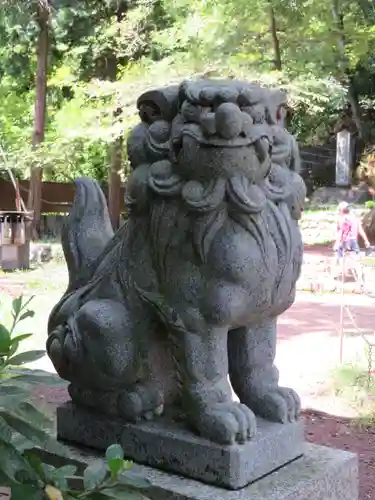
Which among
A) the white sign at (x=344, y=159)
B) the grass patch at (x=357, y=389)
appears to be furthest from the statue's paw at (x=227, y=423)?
the white sign at (x=344, y=159)

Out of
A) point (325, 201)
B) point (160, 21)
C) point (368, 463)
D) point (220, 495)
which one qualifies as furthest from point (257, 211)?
point (325, 201)

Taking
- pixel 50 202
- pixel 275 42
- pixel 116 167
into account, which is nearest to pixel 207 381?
pixel 275 42

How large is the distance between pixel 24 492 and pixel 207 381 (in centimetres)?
72

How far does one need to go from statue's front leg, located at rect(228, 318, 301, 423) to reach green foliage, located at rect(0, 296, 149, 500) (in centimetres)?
66

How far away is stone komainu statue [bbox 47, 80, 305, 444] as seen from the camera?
1655 mm

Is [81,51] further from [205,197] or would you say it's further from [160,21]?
[205,197]

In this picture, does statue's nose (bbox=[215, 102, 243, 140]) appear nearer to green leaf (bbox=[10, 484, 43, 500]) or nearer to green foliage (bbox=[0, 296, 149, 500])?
green foliage (bbox=[0, 296, 149, 500])

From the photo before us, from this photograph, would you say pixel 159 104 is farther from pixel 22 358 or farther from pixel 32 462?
pixel 32 462

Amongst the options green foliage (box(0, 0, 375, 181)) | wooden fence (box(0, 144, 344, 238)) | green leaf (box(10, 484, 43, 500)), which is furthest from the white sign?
green leaf (box(10, 484, 43, 500))

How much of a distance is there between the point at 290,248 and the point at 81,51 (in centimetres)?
1114

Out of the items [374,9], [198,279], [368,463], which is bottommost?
[368,463]

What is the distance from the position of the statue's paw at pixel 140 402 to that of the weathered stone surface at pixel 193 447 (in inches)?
1.0

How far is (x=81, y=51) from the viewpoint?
476 inches

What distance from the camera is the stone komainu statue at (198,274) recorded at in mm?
1655
